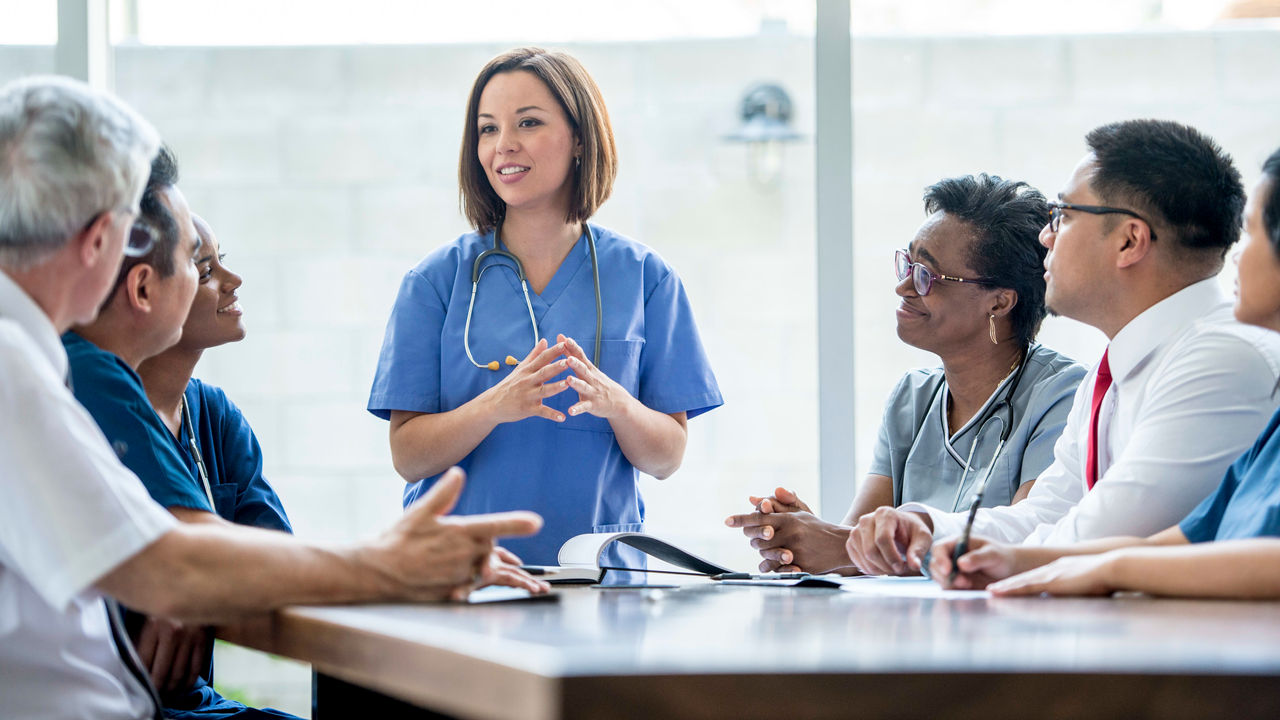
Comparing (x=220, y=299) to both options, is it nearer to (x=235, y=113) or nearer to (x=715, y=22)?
(x=235, y=113)

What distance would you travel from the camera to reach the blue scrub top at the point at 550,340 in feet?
6.73

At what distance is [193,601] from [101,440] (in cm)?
17

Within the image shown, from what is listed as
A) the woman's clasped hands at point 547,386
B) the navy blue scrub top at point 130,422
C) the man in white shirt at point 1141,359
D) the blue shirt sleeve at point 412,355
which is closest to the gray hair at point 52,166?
the navy blue scrub top at point 130,422

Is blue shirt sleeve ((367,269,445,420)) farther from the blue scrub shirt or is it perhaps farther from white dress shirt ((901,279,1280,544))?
white dress shirt ((901,279,1280,544))

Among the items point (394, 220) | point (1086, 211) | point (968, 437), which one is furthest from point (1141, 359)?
point (394, 220)

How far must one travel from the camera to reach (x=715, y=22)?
2.90 meters

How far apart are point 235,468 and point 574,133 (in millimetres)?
931

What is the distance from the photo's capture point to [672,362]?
2.17m

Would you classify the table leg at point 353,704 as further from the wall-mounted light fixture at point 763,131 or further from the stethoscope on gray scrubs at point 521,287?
the wall-mounted light fixture at point 763,131

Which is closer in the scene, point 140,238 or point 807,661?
point 807,661

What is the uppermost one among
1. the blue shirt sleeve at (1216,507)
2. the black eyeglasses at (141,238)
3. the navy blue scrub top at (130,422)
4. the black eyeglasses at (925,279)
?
the black eyeglasses at (925,279)

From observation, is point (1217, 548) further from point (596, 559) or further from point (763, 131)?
point (763, 131)

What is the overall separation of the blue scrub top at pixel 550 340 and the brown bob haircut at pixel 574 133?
0.21ft

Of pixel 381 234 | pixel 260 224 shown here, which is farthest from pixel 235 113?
pixel 381 234
